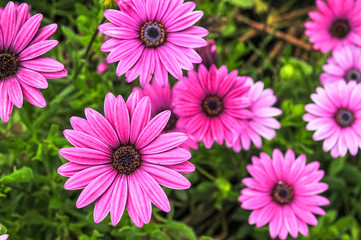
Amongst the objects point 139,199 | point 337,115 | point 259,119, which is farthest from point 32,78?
point 337,115

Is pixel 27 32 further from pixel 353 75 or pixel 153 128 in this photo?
pixel 353 75

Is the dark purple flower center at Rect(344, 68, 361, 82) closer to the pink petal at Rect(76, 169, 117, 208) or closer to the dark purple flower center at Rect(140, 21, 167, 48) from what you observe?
the dark purple flower center at Rect(140, 21, 167, 48)

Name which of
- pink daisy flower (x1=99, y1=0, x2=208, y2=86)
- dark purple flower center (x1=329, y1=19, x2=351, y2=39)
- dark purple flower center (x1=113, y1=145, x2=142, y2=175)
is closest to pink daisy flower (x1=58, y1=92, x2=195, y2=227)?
dark purple flower center (x1=113, y1=145, x2=142, y2=175)

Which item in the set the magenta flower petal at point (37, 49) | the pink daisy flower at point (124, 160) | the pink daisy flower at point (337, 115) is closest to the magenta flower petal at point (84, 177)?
the pink daisy flower at point (124, 160)

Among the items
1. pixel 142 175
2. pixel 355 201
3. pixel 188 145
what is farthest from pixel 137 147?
pixel 355 201

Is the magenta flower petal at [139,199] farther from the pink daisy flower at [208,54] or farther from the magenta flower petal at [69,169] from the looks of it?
the pink daisy flower at [208,54]

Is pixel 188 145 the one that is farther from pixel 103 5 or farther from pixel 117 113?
pixel 103 5
